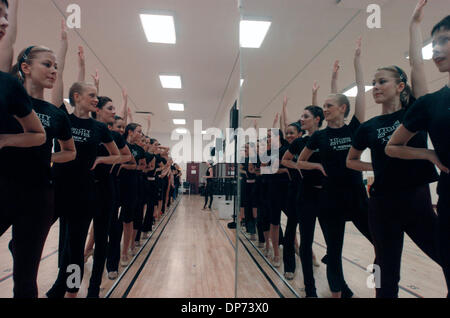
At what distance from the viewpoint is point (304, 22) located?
2.55m

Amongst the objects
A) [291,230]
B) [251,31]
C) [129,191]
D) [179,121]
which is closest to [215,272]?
[291,230]

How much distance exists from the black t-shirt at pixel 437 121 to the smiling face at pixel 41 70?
5.59ft

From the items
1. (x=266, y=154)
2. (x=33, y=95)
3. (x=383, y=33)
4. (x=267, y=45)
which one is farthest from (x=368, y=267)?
(x=267, y=45)

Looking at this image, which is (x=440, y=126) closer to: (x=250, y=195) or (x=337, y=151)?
(x=337, y=151)

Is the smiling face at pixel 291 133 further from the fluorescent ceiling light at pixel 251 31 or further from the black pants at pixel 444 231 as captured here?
the black pants at pixel 444 231

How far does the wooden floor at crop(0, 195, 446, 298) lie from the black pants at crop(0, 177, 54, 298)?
0.97 ft

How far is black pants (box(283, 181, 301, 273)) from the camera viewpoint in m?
2.20

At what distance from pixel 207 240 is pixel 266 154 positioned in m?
2.21

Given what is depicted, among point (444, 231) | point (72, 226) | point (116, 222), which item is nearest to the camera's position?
point (444, 231)

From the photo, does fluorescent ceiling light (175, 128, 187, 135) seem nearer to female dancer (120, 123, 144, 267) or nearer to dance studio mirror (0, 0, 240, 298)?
dance studio mirror (0, 0, 240, 298)

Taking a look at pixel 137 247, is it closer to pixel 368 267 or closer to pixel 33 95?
pixel 33 95

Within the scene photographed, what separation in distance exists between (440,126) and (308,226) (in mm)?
1161

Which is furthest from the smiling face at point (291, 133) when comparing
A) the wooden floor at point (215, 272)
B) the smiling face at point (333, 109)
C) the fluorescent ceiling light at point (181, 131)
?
the fluorescent ceiling light at point (181, 131)

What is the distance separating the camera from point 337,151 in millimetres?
1564
